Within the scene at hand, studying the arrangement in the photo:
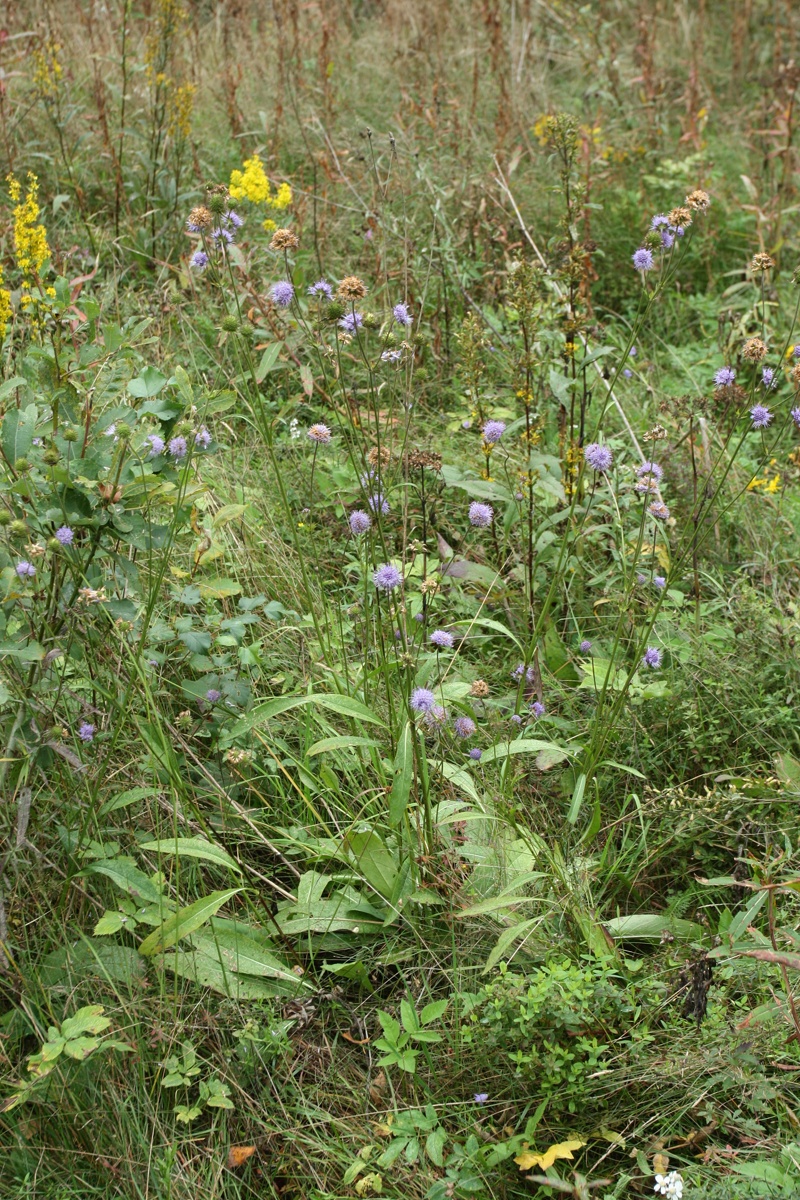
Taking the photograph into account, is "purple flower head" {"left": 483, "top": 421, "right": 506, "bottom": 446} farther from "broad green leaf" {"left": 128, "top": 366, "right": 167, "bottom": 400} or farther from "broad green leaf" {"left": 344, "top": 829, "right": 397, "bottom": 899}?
"broad green leaf" {"left": 344, "top": 829, "right": 397, "bottom": 899}

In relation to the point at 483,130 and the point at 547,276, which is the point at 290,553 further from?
the point at 483,130

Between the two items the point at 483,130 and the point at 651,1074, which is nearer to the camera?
the point at 651,1074

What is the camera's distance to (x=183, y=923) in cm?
176

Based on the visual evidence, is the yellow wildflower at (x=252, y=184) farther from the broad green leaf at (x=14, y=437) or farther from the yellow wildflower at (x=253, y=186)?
the broad green leaf at (x=14, y=437)

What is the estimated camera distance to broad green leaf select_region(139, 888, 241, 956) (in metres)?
1.73

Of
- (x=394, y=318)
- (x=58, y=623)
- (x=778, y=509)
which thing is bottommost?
(x=778, y=509)

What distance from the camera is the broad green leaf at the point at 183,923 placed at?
1733 millimetres

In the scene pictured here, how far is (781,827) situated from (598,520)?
116cm

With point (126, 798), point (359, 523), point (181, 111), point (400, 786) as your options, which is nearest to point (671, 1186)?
point (400, 786)

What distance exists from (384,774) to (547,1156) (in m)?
0.76

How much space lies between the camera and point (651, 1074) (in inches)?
65.1

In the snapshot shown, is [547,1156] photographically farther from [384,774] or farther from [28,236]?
[28,236]

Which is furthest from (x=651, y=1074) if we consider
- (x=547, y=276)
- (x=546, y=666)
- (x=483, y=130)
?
(x=483, y=130)

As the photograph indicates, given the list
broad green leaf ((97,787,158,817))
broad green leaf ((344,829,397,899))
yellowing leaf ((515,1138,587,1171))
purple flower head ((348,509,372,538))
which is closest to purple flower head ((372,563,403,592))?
purple flower head ((348,509,372,538))
